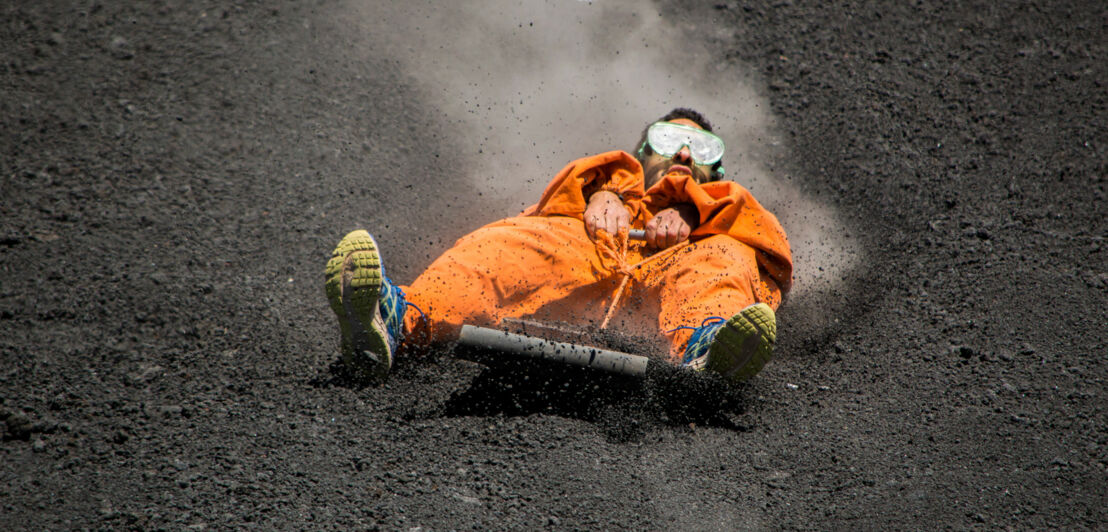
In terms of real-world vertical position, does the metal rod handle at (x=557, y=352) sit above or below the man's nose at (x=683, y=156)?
below

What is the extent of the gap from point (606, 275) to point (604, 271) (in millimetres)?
19

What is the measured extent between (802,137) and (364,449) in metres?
3.50

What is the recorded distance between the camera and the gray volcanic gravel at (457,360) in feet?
7.63

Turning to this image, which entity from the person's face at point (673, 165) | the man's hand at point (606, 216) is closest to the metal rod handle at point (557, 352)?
the man's hand at point (606, 216)

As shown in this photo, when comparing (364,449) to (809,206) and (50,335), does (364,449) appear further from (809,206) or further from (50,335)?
(809,206)

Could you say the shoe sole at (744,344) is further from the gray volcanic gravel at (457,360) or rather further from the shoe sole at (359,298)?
the shoe sole at (359,298)

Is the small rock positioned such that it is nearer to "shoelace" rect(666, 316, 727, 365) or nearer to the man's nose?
the man's nose

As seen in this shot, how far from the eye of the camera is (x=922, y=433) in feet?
8.75

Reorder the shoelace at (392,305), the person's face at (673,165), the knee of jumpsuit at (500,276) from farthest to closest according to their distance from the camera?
the person's face at (673,165)
the knee of jumpsuit at (500,276)
the shoelace at (392,305)

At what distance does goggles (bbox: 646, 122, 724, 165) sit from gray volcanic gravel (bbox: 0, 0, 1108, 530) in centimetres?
87

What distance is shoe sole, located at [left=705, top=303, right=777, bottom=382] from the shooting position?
2.44 m

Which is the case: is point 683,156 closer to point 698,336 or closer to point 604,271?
point 604,271

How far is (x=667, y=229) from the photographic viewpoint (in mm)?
3271

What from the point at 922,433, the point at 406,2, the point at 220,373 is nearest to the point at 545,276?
the point at 220,373
